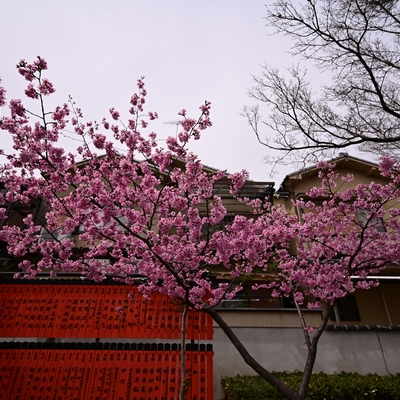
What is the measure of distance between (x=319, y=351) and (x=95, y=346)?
23.6 ft

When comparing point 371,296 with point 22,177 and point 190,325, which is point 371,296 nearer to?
point 190,325

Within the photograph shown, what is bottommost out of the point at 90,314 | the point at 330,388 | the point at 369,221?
the point at 330,388

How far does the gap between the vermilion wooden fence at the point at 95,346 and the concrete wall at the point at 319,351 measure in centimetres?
228

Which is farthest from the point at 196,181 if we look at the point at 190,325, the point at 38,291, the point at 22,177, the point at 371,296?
the point at 371,296

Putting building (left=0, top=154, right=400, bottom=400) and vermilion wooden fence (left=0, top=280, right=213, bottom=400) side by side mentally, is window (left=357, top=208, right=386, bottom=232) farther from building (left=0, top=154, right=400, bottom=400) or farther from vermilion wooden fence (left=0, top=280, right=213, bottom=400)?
vermilion wooden fence (left=0, top=280, right=213, bottom=400)

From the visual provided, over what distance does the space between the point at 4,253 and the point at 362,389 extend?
16.3m

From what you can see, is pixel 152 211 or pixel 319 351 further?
pixel 319 351

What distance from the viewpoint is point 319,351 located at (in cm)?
989

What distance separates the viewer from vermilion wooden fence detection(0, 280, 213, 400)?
7273 mm

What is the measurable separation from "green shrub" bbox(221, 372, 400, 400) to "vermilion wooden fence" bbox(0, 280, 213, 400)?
1636 mm

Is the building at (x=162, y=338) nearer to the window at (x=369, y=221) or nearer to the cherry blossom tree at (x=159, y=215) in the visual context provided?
the cherry blossom tree at (x=159, y=215)

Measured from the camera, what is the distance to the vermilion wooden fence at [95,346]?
23.9 ft

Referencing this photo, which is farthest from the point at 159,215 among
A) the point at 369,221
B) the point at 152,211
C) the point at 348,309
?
the point at 348,309

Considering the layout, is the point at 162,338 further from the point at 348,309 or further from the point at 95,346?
the point at 348,309
